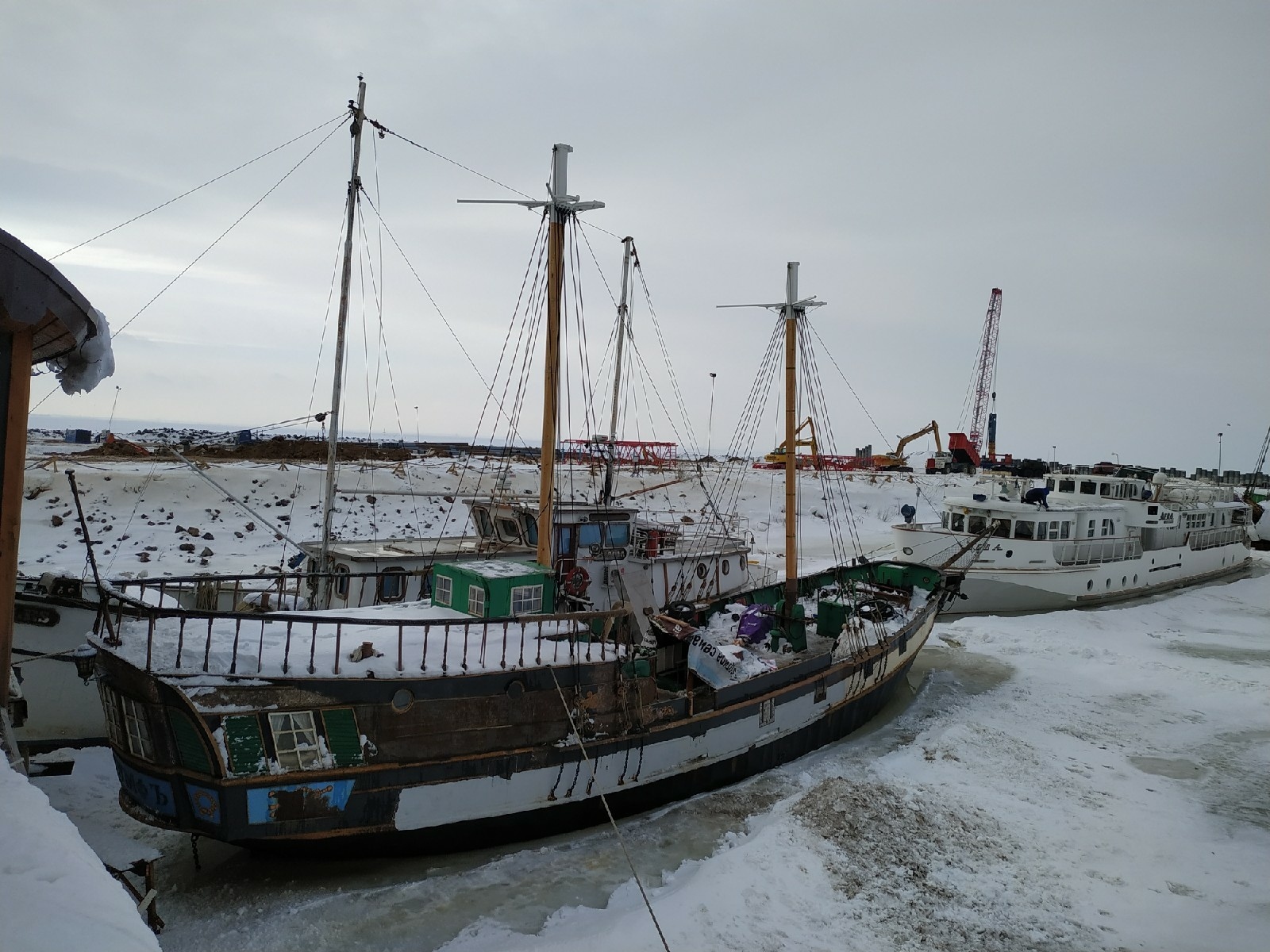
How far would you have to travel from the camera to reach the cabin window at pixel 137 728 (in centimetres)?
910

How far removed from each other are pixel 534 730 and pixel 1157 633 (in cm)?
2589

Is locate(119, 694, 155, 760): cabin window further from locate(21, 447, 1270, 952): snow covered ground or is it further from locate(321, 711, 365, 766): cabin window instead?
locate(321, 711, 365, 766): cabin window

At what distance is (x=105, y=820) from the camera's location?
1097cm

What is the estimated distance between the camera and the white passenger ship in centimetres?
2988

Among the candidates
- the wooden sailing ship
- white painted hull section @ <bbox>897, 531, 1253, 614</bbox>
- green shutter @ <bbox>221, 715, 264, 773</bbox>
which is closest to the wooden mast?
the wooden sailing ship

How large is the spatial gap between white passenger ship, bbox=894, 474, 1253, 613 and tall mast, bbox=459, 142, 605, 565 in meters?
18.0

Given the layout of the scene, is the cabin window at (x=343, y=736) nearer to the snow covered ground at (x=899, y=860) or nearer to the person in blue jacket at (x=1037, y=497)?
the snow covered ground at (x=899, y=860)

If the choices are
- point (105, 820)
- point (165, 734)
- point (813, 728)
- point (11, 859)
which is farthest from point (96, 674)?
point (813, 728)

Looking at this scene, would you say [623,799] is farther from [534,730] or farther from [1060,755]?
[1060,755]

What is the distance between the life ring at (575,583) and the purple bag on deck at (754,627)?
149 inches

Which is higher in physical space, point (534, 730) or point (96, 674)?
point (96, 674)

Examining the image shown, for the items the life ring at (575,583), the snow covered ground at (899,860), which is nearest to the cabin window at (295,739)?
the snow covered ground at (899,860)

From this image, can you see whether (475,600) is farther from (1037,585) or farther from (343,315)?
(1037,585)

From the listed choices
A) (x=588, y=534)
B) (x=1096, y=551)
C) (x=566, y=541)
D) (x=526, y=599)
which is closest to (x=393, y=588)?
(x=566, y=541)
